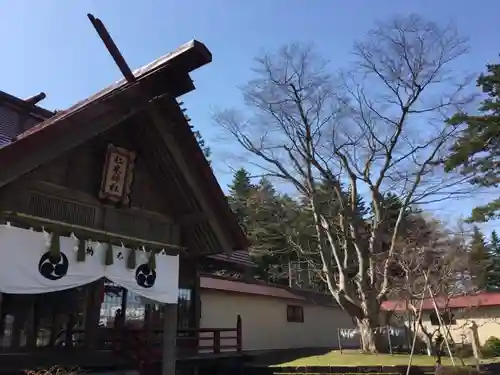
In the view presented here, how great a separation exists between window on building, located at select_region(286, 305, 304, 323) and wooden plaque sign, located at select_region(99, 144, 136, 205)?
18.1 meters

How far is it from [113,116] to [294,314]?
20.2 m

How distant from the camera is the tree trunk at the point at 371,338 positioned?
20.0 meters

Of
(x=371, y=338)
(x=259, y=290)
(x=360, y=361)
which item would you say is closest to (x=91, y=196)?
(x=360, y=361)

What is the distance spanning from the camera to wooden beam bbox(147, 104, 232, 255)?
26.9ft

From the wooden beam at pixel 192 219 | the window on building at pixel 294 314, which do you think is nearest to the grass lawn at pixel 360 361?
the window on building at pixel 294 314

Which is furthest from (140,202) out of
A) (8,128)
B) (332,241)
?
(332,241)

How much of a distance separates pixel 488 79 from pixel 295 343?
1604 centimetres

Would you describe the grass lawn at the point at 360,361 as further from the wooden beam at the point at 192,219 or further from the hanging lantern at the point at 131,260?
the hanging lantern at the point at 131,260

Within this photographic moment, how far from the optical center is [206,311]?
18.1 metres

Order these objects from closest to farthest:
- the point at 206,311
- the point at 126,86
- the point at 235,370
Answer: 1. the point at 126,86
2. the point at 235,370
3. the point at 206,311

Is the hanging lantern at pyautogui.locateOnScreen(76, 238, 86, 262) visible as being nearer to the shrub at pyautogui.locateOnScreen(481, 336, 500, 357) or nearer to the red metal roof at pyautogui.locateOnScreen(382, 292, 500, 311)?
the shrub at pyautogui.locateOnScreen(481, 336, 500, 357)

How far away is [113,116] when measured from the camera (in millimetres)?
7410

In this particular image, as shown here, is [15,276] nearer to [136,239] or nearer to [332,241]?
[136,239]

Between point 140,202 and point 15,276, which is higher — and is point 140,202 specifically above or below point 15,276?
above
